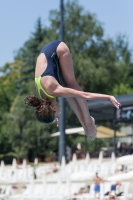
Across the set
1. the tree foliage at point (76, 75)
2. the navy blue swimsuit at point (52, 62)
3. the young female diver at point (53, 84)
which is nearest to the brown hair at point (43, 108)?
the young female diver at point (53, 84)

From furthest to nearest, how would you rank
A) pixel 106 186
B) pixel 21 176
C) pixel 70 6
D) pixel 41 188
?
1. pixel 70 6
2. pixel 21 176
3. pixel 41 188
4. pixel 106 186

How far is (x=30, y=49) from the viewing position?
6075 centimetres

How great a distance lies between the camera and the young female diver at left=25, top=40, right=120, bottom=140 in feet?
25.6

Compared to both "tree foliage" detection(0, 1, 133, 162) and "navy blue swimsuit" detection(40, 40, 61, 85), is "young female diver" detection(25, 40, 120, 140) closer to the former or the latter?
"navy blue swimsuit" detection(40, 40, 61, 85)

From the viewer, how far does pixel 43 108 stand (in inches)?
311

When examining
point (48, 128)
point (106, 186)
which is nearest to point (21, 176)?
point (106, 186)

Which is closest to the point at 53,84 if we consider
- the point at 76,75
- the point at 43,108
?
the point at 43,108

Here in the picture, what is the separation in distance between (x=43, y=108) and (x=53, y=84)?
383 millimetres

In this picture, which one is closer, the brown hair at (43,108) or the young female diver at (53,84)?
the young female diver at (53,84)

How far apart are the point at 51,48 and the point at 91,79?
148 ft

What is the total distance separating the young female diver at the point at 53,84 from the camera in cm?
779

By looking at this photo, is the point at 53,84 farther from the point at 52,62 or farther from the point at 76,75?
the point at 76,75

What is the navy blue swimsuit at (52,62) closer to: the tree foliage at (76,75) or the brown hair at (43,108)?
the brown hair at (43,108)

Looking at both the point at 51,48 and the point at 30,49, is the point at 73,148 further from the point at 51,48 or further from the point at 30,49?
the point at 51,48
